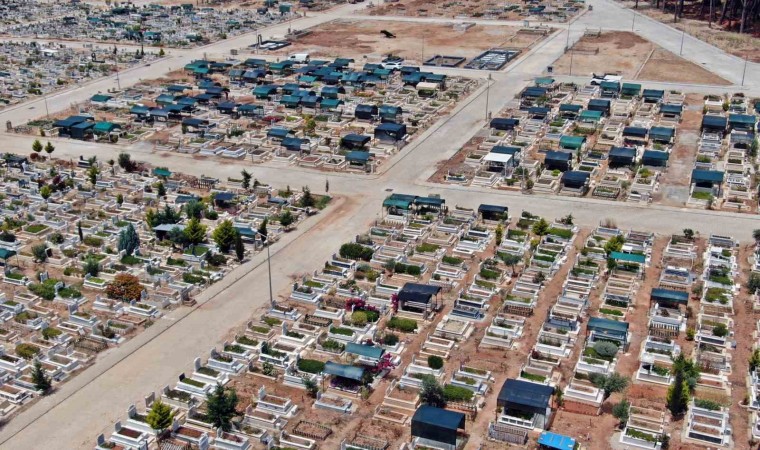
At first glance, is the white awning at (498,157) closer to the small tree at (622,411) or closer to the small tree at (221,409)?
the small tree at (622,411)

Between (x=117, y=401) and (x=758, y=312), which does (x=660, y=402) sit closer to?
(x=758, y=312)

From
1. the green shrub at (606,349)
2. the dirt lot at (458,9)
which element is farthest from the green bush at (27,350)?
the dirt lot at (458,9)

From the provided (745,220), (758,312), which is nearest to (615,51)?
(745,220)

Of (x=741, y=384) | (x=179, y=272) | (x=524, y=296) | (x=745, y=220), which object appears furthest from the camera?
(x=745, y=220)

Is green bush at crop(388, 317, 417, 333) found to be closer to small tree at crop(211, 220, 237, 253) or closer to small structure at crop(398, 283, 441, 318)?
small structure at crop(398, 283, 441, 318)

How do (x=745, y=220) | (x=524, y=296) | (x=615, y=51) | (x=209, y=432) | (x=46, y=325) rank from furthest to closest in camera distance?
(x=615, y=51) → (x=745, y=220) → (x=524, y=296) → (x=46, y=325) → (x=209, y=432)

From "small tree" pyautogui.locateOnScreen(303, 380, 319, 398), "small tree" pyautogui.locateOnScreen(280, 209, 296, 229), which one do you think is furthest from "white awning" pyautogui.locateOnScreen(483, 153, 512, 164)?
"small tree" pyautogui.locateOnScreen(303, 380, 319, 398)
